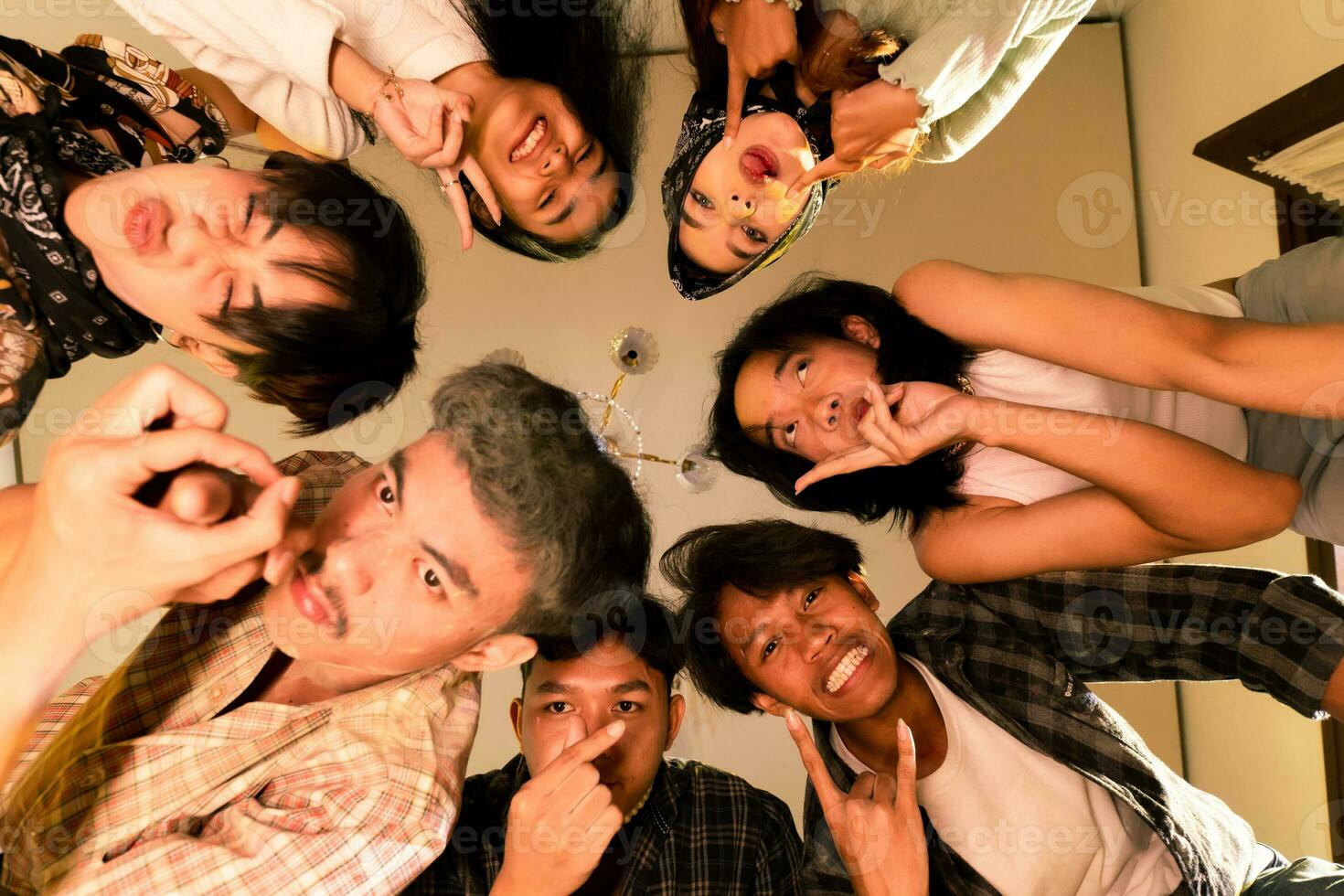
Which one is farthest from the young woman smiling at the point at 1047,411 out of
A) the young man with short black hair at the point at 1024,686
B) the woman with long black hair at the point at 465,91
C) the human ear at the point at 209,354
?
the human ear at the point at 209,354

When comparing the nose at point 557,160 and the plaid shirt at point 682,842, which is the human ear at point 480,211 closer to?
the nose at point 557,160

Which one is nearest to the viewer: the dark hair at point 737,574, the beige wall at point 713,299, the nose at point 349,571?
the nose at point 349,571

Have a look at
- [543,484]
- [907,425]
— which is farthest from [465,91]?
[907,425]

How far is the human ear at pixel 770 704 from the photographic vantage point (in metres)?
1.41

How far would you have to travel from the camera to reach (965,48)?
1.18 metres

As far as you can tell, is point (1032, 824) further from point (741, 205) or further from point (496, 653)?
point (741, 205)

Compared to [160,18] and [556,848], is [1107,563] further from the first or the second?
[160,18]

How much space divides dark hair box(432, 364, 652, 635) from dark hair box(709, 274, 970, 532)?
1.03 ft

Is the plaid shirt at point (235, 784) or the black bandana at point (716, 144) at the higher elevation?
the black bandana at point (716, 144)

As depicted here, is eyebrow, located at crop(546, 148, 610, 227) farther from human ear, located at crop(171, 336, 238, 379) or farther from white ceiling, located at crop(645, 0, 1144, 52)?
white ceiling, located at crop(645, 0, 1144, 52)

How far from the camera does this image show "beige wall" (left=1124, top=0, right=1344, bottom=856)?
6.53 ft

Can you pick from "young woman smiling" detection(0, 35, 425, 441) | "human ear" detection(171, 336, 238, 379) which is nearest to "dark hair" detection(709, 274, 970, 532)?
"young woman smiling" detection(0, 35, 425, 441)

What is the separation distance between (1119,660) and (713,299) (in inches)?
50.1

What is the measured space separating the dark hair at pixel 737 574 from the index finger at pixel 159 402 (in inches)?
33.1
